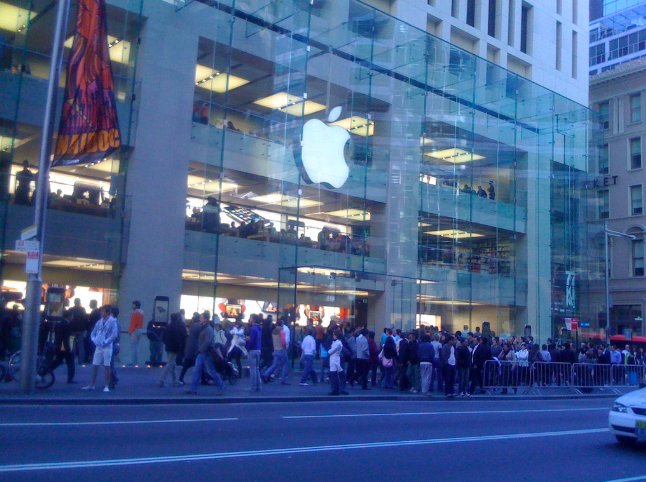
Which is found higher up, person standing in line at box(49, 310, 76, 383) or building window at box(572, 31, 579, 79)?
building window at box(572, 31, 579, 79)

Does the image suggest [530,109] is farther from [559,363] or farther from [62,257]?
[62,257]

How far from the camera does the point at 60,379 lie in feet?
53.7

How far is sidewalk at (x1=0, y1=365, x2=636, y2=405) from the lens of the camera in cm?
1331

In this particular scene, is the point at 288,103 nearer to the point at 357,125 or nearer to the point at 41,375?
the point at 357,125

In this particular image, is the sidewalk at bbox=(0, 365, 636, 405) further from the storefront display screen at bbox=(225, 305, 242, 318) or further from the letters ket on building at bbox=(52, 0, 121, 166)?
the storefront display screen at bbox=(225, 305, 242, 318)

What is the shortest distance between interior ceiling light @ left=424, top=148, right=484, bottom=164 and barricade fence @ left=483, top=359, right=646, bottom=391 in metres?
12.5

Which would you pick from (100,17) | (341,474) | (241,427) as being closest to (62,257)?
(100,17)

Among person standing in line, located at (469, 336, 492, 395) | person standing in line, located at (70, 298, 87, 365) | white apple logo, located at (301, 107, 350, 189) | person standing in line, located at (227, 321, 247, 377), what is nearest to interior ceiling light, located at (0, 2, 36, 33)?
person standing in line, located at (70, 298, 87, 365)

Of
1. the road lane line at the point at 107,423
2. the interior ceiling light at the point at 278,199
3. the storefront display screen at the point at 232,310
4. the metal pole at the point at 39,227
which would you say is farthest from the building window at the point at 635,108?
the road lane line at the point at 107,423

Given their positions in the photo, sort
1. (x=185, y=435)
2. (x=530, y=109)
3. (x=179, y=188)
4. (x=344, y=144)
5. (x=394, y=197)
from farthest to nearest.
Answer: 1. (x=530, y=109)
2. (x=394, y=197)
3. (x=344, y=144)
4. (x=179, y=188)
5. (x=185, y=435)

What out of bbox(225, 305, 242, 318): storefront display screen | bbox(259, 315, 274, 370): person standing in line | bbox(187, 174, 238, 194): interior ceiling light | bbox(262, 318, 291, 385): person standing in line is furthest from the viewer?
bbox(225, 305, 242, 318): storefront display screen

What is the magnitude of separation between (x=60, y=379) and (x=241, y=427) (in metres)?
7.27

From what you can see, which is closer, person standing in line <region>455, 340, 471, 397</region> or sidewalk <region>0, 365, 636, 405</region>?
sidewalk <region>0, 365, 636, 405</region>

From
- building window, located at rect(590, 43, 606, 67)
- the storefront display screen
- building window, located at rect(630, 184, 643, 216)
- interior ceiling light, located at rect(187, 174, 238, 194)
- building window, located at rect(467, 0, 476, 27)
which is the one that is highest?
building window, located at rect(590, 43, 606, 67)
